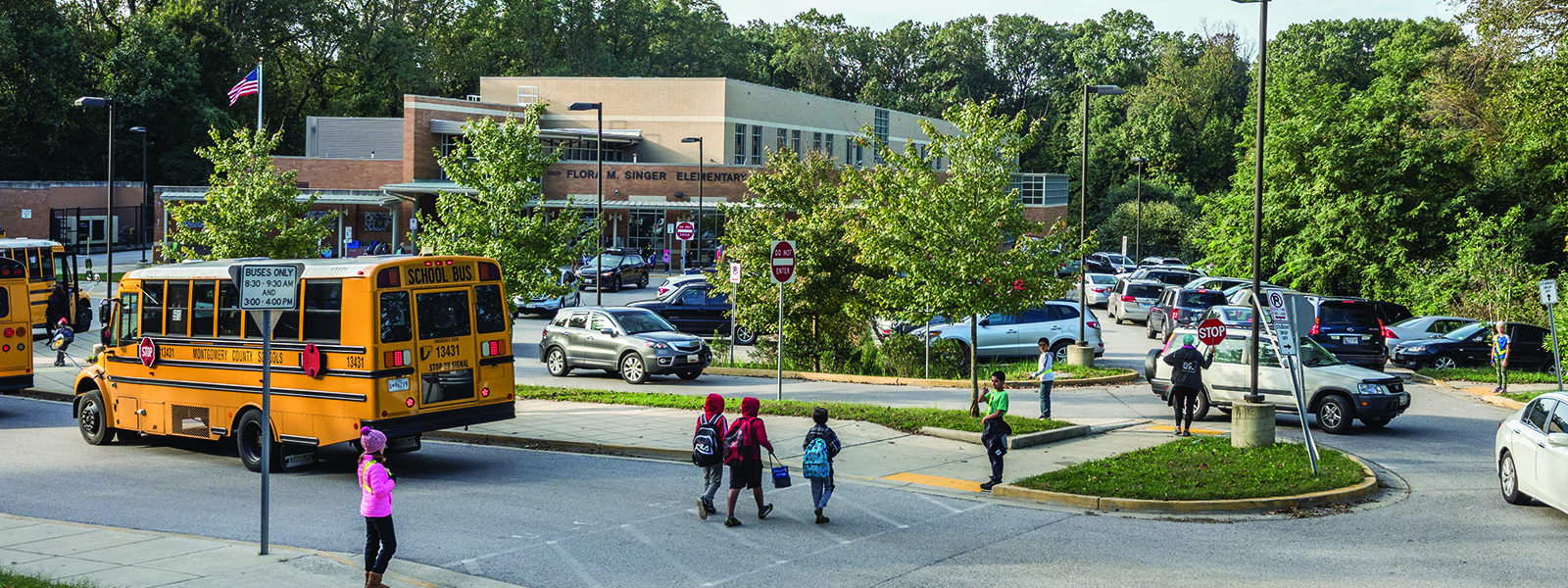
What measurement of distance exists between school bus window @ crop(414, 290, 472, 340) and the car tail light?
0.89 ft

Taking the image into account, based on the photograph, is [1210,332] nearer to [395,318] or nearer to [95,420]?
[395,318]

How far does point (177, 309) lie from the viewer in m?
15.3

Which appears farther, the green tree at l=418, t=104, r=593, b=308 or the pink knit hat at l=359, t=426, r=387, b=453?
the green tree at l=418, t=104, r=593, b=308

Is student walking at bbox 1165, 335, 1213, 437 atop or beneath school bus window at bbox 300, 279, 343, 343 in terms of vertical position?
beneath

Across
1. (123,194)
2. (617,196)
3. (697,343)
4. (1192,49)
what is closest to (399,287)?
(697,343)

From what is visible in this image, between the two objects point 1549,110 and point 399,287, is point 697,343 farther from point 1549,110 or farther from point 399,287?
point 1549,110

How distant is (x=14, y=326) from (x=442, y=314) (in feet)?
34.2

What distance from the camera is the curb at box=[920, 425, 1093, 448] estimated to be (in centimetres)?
1576

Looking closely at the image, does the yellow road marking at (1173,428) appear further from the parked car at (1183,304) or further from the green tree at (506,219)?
the parked car at (1183,304)

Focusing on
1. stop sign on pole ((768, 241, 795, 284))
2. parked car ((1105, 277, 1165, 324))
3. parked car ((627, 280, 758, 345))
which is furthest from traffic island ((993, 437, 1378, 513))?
parked car ((1105, 277, 1165, 324))

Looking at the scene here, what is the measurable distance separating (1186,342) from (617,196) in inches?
1815

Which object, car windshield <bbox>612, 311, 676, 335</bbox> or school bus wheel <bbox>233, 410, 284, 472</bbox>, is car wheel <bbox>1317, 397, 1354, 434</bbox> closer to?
car windshield <bbox>612, 311, 676, 335</bbox>

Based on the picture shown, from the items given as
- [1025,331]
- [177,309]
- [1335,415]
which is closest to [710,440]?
[177,309]

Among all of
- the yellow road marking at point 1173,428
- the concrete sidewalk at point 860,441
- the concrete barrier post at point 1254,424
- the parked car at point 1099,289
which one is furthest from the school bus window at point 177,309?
the parked car at point 1099,289
